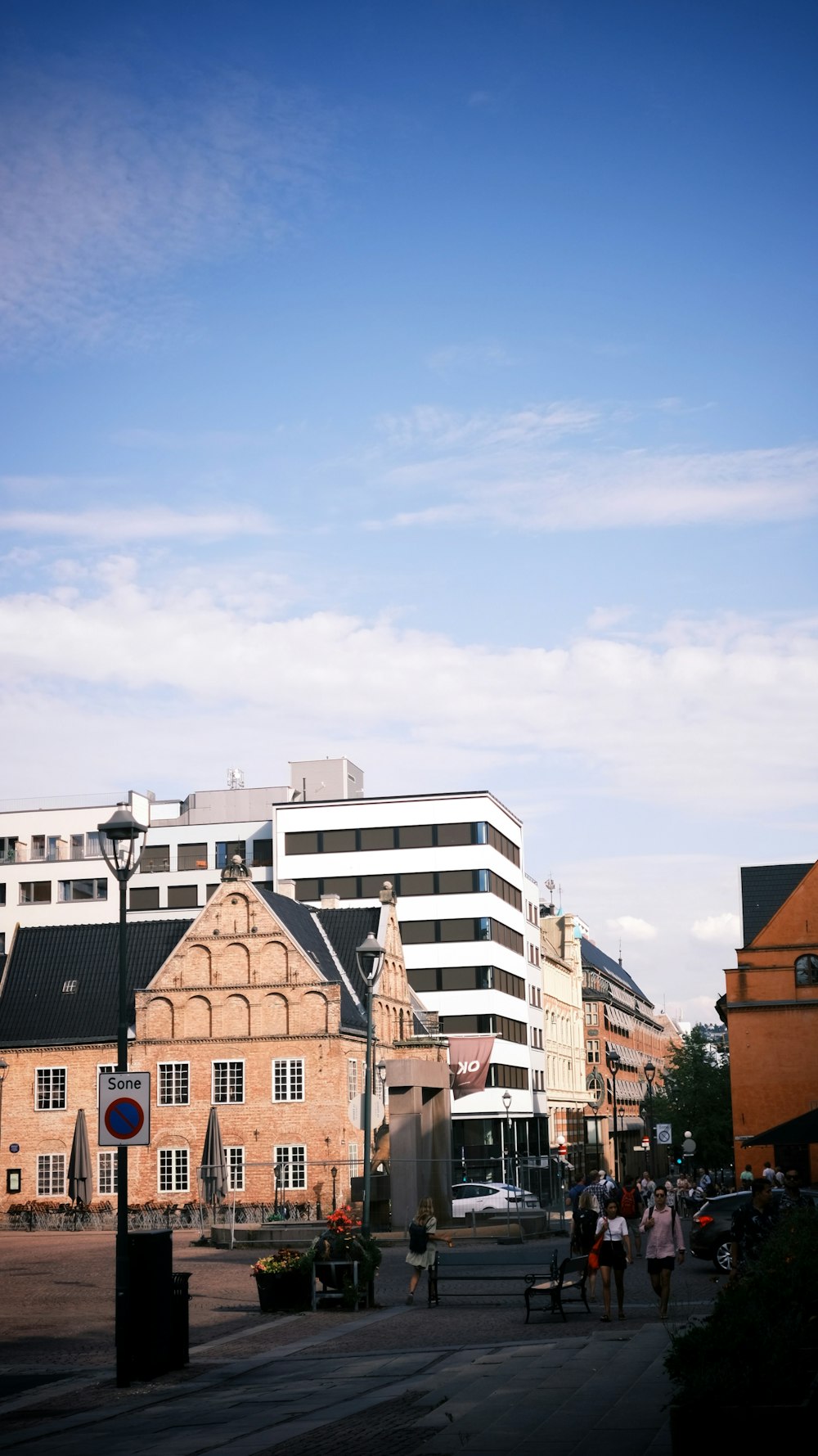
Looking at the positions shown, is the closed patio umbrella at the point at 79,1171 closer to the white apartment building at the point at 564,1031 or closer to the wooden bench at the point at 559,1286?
the wooden bench at the point at 559,1286

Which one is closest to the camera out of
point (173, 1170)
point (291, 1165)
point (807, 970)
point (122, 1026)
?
point (122, 1026)

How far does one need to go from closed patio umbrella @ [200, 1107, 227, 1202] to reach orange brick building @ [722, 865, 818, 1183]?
2235 centimetres

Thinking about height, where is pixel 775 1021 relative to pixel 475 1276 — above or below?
above

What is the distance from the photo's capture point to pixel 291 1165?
53062mm

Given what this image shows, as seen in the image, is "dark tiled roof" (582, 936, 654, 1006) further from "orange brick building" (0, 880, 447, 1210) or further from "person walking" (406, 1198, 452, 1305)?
"person walking" (406, 1198, 452, 1305)

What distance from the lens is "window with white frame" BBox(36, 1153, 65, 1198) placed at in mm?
57719

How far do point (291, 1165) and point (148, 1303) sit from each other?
37158 millimetres

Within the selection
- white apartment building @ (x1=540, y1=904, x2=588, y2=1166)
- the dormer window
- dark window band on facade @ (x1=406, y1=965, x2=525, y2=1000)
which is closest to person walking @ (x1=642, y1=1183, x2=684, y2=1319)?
the dormer window

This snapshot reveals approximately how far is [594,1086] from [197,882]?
39.3 metres

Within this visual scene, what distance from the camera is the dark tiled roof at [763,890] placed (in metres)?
70.6

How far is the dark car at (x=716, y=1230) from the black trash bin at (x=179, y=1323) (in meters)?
13.1

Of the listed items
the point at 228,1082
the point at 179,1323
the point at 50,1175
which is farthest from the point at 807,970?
the point at 179,1323

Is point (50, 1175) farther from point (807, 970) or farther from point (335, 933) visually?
point (807, 970)

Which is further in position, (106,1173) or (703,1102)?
(703,1102)
